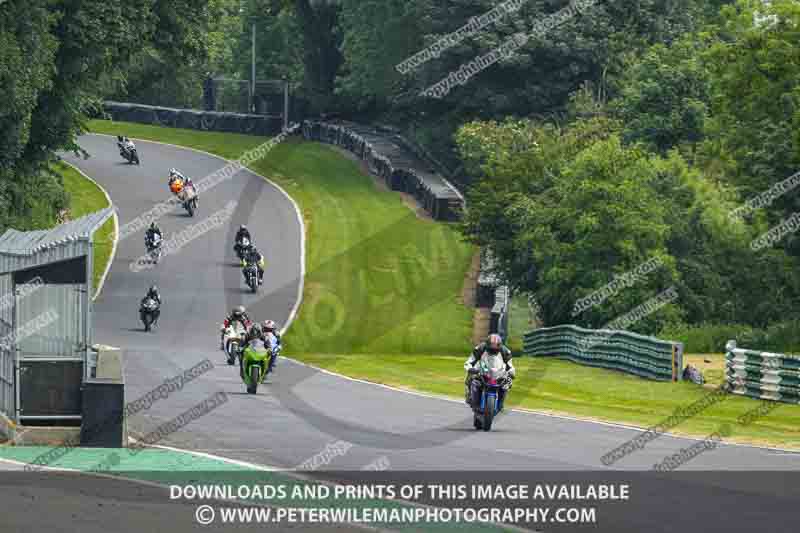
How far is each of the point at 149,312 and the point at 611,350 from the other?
13.6 m

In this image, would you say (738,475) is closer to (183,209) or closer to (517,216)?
(517,216)

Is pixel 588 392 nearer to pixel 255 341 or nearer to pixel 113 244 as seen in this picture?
pixel 255 341

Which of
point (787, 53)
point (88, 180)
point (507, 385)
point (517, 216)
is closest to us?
point (507, 385)

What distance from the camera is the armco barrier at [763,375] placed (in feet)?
99.0

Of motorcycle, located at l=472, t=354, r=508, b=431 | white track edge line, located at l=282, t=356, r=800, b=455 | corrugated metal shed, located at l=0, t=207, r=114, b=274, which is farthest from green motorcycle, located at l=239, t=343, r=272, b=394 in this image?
corrugated metal shed, located at l=0, t=207, r=114, b=274

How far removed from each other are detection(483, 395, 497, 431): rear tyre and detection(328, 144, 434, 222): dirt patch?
140 feet

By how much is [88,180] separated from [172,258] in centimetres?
1565

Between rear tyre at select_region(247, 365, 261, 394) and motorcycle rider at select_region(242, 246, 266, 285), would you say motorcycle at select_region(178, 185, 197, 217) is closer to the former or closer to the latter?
motorcycle rider at select_region(242, 246, 266, 285)

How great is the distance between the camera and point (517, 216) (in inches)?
1939

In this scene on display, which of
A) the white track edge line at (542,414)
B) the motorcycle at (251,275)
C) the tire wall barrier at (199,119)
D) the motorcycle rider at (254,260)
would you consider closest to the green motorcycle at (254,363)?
the white track edge line at (542,414)

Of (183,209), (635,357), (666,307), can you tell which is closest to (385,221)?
(183,209)

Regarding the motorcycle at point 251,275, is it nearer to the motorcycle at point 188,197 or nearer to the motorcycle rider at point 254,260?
the motorcycle rider at point 254,260

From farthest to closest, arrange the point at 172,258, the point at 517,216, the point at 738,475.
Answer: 1. the point at 172,258
2. the point at 517,216
3. the point at 738,475

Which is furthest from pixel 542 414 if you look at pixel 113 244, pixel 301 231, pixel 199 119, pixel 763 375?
pixel 199 119
